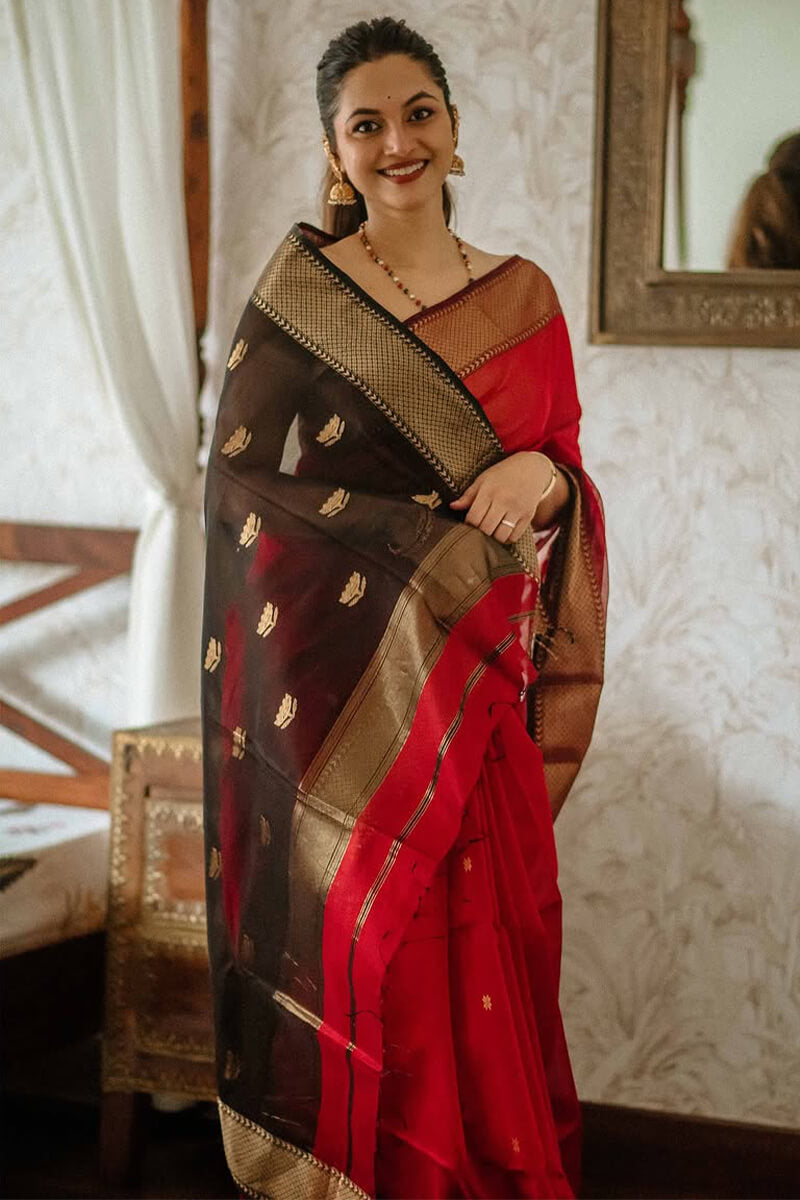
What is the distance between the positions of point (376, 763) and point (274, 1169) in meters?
0.41

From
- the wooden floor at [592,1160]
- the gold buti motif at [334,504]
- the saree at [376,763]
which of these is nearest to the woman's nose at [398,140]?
the saree at [376,763]

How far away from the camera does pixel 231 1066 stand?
1.16 meters

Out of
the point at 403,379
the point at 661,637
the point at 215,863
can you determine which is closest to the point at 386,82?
the point at 403,379

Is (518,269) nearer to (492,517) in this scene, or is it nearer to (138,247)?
(492,517)

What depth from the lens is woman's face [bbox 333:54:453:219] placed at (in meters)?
1.12

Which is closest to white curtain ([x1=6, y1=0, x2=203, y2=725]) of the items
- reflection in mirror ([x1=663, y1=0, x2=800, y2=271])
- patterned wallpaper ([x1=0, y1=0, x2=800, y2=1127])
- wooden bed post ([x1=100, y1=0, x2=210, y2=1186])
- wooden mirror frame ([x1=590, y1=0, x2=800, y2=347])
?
wooden bed post ([x1=100, y1=0, x2=210, y2=1186])

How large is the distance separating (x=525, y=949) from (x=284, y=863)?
246 mm

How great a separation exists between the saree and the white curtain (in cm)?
67

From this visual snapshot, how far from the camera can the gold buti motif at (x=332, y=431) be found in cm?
113

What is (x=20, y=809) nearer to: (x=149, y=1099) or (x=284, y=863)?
(x=149, y=1099)

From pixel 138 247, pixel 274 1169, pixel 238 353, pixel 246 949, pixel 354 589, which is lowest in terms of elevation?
pixel 274 1169

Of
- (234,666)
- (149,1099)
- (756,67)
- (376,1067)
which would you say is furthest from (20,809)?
(756,67)

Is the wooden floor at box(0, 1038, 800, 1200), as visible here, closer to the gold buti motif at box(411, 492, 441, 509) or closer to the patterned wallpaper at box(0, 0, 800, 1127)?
the patterned wallpaper at box(0, 0, 800, 1127)

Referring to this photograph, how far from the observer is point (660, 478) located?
66.3 inches
